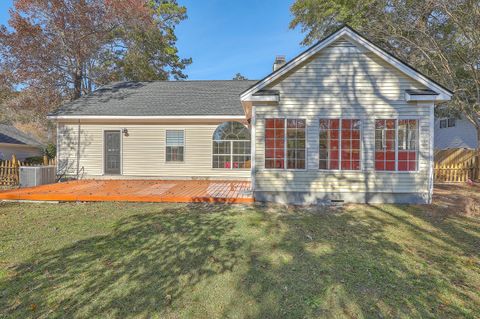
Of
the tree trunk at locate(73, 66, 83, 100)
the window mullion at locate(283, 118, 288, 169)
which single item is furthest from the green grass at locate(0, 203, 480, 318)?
the tree trunk at locate(73, 66, 83, 100)

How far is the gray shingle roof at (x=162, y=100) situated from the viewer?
11.8 metres

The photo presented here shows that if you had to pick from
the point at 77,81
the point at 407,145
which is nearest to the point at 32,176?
the point at 77,81

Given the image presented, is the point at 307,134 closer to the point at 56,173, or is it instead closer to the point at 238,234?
the point at 238,234

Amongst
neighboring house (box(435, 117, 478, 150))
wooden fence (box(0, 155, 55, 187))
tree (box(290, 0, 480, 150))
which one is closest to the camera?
tree (box(290, 0, 480, 150))

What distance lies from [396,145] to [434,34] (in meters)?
9.95

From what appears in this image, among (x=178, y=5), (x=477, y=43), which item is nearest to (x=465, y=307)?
(x=477, y=43)

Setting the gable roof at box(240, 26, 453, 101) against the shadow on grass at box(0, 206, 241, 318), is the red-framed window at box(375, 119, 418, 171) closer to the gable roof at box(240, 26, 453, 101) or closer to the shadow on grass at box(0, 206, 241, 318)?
the gable roof at box(240, 26, 453, 101)

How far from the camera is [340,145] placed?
7945 millimetres

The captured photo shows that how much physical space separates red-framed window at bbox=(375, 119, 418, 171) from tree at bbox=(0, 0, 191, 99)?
19669 mm

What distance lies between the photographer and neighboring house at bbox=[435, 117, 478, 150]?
69.2 ft

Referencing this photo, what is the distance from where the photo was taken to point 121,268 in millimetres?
3756

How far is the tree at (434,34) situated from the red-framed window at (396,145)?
608 centimetres

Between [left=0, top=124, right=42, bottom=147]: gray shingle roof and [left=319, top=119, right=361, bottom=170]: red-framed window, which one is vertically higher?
[left=0, top=124, right=42, bottom=147]: gray shingle roof

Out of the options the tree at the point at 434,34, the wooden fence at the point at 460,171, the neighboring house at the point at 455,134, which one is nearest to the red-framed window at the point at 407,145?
the tree at the point at 434,34
